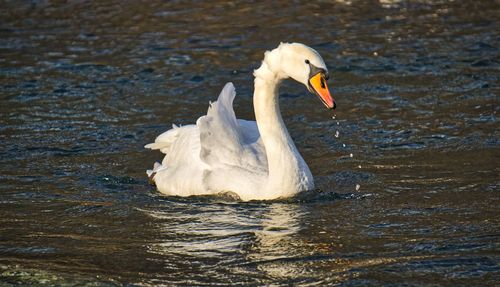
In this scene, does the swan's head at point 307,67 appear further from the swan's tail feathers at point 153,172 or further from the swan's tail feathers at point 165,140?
the swan's tail feathers at point 165,140

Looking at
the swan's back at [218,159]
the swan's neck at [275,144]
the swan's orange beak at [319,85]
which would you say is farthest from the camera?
the swan's back at [218,159]

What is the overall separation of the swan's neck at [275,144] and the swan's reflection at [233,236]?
22cm

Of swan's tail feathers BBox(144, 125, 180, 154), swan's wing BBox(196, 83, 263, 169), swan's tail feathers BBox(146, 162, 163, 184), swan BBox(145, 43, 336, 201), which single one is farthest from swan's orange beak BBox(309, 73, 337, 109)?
swan's tail feathers BBox(144, 125, 180, 154)

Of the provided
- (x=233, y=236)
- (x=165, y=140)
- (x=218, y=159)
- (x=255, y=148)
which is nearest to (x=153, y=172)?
(x=165, y=140)

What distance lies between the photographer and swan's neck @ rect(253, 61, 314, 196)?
10219 mm

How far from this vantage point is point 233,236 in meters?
9.33

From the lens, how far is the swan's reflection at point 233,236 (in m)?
8.59

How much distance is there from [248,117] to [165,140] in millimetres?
2238

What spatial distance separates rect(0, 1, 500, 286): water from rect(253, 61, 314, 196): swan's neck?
20 centimetres

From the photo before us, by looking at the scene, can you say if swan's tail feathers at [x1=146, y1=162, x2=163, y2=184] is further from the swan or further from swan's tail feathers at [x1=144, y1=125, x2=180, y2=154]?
swan's tail feathers at [x1=144, y1=125, x2=180, y2=154]

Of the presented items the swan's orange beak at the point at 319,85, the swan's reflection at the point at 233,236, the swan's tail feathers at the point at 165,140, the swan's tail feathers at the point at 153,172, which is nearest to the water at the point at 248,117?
the swan's reflection at the point at 233,236

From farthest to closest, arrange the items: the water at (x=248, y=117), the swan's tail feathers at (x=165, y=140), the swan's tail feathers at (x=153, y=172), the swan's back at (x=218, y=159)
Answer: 1. the swan's tail feathers at (x=165, y=140)
2. the swan's tail feathers at (x=153, y=172)
3. the swan's back at (x=218, y=159)
4. the water at (x=248, y=117)

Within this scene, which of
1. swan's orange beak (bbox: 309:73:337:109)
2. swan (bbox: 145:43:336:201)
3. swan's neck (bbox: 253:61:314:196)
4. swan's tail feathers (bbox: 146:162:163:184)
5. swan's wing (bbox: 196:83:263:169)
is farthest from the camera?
swan's tail feathers (bbox: 146:162:163:184)

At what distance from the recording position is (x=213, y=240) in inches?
363
